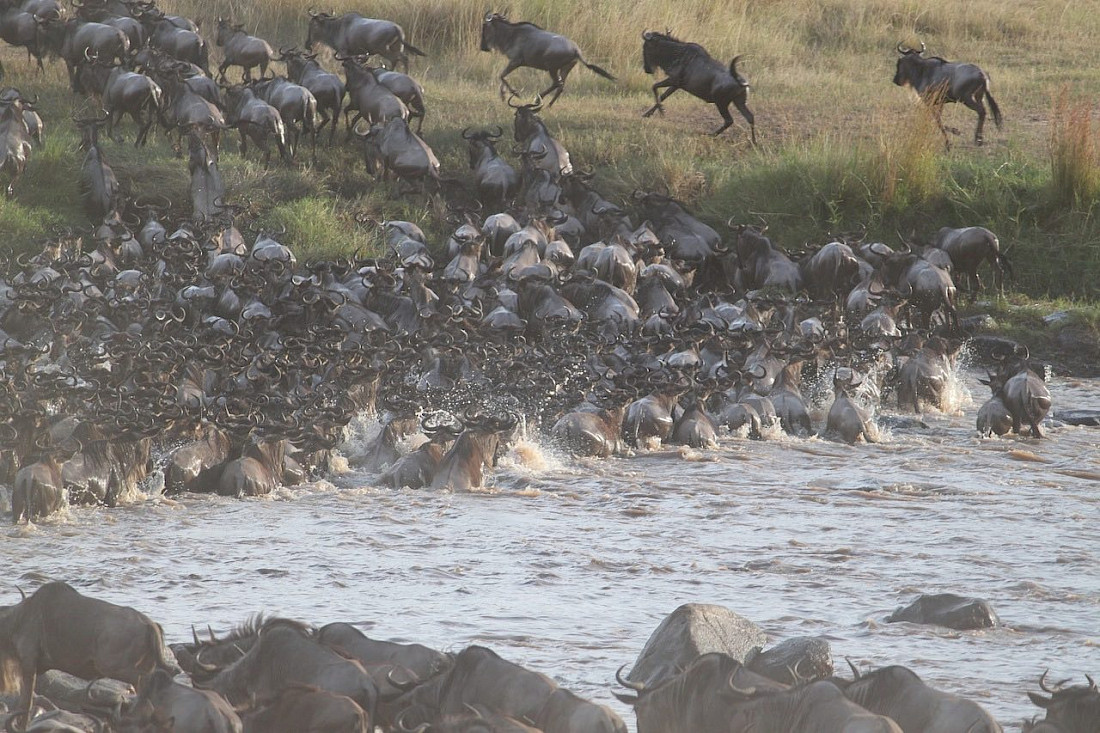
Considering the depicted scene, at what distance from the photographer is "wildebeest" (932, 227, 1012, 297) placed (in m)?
12.8

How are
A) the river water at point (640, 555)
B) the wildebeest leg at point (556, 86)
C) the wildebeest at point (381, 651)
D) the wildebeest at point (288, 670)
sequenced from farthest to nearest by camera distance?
the wildebeest leg at point (556, 86) < the river water at point (640, 555) < the wildebeest at point (381, 651) < the wildebeest at point (288, 670)

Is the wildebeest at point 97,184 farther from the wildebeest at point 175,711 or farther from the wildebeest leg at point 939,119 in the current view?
the wildebeest at point 175,711

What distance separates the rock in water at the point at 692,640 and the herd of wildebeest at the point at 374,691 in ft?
0.23

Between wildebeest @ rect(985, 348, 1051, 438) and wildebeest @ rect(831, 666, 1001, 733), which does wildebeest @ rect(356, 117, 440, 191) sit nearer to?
wildebeest @ rect(985, 348, 1051, 438)

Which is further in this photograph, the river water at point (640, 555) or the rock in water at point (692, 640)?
the river water at point (640, 555)

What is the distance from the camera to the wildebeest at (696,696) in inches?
176

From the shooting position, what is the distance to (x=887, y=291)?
11.9 m

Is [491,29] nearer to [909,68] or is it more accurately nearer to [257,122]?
[257,122]

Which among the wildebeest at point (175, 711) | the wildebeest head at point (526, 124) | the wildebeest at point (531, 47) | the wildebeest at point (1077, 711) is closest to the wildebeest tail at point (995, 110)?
the wildebeest at point (531, 47)

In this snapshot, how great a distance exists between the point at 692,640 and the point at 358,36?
1399 cm

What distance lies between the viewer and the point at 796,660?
17.2ft

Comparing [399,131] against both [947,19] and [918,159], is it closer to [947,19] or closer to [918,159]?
[918,159]

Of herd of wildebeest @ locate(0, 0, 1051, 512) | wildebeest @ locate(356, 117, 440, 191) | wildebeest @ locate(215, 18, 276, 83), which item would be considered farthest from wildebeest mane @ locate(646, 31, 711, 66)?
wildebeest @ locate(215, 18, 276, 83)

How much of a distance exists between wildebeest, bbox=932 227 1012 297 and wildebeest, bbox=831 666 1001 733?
896cm
